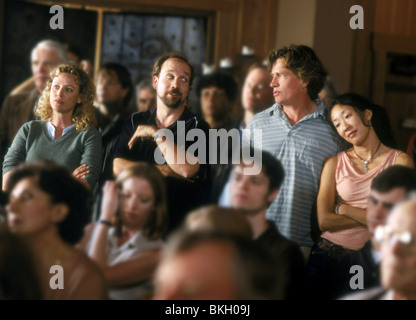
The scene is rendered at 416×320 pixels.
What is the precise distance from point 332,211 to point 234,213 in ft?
1.21

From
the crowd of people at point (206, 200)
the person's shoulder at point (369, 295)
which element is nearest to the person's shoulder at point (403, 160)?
the crowd of people at point (206, 200)

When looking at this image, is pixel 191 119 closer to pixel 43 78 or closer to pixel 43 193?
pixel 43 193

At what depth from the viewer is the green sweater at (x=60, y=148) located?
5.28ft

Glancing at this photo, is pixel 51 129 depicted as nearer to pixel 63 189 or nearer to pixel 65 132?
pixel 65 132

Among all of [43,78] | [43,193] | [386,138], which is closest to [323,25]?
[43,78]

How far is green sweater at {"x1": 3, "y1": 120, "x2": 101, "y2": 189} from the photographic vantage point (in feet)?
5.28

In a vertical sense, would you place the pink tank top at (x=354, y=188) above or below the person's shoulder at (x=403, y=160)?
below

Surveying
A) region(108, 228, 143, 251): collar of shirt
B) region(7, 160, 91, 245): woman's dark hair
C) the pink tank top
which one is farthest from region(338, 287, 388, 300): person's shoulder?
region(7, 160, 91, 245): woman's dark hair

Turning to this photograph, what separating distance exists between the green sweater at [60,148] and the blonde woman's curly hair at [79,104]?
0.02 metres

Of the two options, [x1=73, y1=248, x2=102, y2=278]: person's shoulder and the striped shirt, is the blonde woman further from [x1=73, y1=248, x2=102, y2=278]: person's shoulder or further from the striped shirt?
the striped shirt

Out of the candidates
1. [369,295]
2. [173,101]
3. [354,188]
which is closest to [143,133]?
[173,101]

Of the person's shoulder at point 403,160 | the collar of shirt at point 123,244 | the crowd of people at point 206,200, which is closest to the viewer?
the crowd of people at point 206,200

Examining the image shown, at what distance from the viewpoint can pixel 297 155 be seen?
1.67 m

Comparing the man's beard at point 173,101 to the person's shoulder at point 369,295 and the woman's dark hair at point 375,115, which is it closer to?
the woman's dark hair at point 375,115
